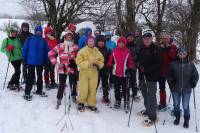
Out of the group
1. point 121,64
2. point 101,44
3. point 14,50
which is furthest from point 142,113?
point 14,50

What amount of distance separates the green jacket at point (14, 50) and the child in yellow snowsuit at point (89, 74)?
2.19m

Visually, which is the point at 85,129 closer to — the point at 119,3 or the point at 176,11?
the point at 119,3

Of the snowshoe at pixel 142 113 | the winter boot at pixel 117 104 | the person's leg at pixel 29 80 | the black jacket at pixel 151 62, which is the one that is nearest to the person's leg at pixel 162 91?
the snowshoe at pixel 142 113

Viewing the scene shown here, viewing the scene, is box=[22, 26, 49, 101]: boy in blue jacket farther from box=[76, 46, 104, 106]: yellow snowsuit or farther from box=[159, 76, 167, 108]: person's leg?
box=[159, 76, 167, 108]: person's leg

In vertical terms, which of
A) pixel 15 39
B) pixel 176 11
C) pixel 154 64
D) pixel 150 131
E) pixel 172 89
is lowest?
pixel 150 131

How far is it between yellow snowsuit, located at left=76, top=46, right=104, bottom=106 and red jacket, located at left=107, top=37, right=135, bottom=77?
0.36m

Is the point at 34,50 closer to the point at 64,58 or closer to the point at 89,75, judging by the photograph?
the point at 64,58

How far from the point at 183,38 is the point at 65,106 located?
14.5 m

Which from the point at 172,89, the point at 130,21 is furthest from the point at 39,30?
the point at 130,21

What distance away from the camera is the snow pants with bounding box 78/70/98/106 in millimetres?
9797

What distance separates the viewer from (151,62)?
9406 mm

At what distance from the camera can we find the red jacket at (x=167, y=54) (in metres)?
9.98

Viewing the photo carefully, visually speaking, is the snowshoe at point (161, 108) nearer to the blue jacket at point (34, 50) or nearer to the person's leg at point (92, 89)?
the person's leg at point (92, 89)

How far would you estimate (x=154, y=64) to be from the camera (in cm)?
941
